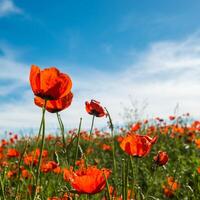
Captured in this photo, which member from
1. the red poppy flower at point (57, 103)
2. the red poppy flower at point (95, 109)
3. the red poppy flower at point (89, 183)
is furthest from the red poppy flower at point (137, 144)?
the red poppy flower at point (95, 109)

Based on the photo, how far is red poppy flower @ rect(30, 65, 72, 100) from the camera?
5.55 ft

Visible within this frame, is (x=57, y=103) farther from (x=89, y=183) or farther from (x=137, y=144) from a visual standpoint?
(x=89, y=183)

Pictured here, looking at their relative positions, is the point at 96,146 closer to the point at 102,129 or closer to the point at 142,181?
the point at 102,129

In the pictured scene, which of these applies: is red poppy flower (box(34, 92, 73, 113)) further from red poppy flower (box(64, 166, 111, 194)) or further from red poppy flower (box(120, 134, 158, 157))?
red poppy flower (box(64, 166, 111, 194))

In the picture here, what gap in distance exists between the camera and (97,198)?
3330 millimetres

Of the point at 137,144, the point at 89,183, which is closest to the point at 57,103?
the point at 137,144

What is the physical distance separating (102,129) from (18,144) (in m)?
1.98

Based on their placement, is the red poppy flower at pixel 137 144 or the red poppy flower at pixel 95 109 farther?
the red poppy flower at pixel 95 109

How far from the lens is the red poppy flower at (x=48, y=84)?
66.6 inches

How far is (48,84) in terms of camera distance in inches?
67.1

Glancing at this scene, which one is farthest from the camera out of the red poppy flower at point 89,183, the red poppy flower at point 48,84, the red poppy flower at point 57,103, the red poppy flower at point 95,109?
the red poppy flower at point 95,109

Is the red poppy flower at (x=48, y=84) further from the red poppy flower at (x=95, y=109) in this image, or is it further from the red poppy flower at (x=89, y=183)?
the red poppy flower at (x=95, y=109)

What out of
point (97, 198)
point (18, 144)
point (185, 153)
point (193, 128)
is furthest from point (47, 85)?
point (18, 144)

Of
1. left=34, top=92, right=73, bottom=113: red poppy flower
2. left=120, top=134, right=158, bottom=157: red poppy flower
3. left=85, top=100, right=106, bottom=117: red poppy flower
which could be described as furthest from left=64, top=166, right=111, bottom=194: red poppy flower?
left=85, top=100, right=106, bottom=117: red poppy flower
